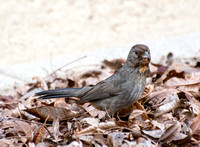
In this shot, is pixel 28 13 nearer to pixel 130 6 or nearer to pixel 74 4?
pixel 74 4

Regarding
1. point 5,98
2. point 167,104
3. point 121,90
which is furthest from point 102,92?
point 5,98

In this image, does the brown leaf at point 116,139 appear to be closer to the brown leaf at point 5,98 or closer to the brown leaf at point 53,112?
the brown leaf at point 53,112

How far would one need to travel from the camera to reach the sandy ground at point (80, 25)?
9.35 metres

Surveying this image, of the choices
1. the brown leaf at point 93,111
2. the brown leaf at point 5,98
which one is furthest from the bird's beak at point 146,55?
the brown leaf at point 5,98

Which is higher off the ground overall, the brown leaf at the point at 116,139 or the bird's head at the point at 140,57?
the bird's head at the point at 140,57

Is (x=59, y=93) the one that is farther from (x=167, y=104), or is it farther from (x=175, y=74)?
(x=175, y=74)

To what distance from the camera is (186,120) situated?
161 inches

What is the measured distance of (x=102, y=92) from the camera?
4.57 metres

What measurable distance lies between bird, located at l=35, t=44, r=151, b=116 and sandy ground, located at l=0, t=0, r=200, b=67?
4.47m

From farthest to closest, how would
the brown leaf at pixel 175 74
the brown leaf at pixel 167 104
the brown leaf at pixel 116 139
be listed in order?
the brown leaf at pixel 175 74 → the brown leaf at pixel 167 104 → the brown leaf at pixel 116 139

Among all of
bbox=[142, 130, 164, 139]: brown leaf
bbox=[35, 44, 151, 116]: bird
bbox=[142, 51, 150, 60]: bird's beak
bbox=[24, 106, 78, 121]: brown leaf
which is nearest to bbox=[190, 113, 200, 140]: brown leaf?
bbox=[142, 130, 164, 139]: brown leaf

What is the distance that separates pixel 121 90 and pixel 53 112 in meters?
0.80

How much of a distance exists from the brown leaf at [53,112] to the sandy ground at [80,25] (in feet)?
15.7

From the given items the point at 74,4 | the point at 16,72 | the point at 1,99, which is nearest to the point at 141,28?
the point at 74,4
